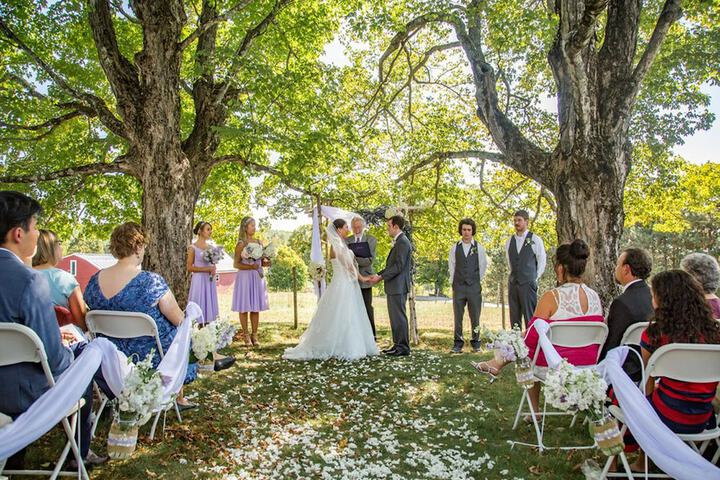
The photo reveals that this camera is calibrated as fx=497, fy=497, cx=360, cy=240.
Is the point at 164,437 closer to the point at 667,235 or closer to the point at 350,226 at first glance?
the point at 350,226

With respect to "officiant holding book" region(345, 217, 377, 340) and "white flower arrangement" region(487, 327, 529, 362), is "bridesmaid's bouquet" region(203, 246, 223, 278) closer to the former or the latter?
"officiant holding book" region(345, 217, 377, 340)

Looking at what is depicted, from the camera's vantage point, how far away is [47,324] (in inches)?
112

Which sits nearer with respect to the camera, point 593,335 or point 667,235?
point 593,335

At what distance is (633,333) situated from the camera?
145 inches

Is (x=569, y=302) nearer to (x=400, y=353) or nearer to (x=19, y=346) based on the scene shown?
(x=19, y=346)

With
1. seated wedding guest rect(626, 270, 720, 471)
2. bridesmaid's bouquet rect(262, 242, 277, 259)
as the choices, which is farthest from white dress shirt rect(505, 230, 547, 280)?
seated wedding guest rect(626, 270, 720, 471)

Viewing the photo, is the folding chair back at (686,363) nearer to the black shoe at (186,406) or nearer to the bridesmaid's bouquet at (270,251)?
the black shoe at (186,406)

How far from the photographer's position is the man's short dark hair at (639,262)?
3.89 metres

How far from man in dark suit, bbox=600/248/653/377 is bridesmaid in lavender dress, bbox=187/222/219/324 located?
19.3 ft

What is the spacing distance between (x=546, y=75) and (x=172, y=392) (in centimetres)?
1098

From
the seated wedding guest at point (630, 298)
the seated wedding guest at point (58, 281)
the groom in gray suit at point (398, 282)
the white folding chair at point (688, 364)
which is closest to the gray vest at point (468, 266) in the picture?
the groom in gray suit at point (398, 282)

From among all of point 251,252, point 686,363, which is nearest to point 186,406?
point 251,252

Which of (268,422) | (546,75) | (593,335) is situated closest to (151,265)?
(268,422)

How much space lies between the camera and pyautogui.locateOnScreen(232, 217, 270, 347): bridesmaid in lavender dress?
26.6ft
